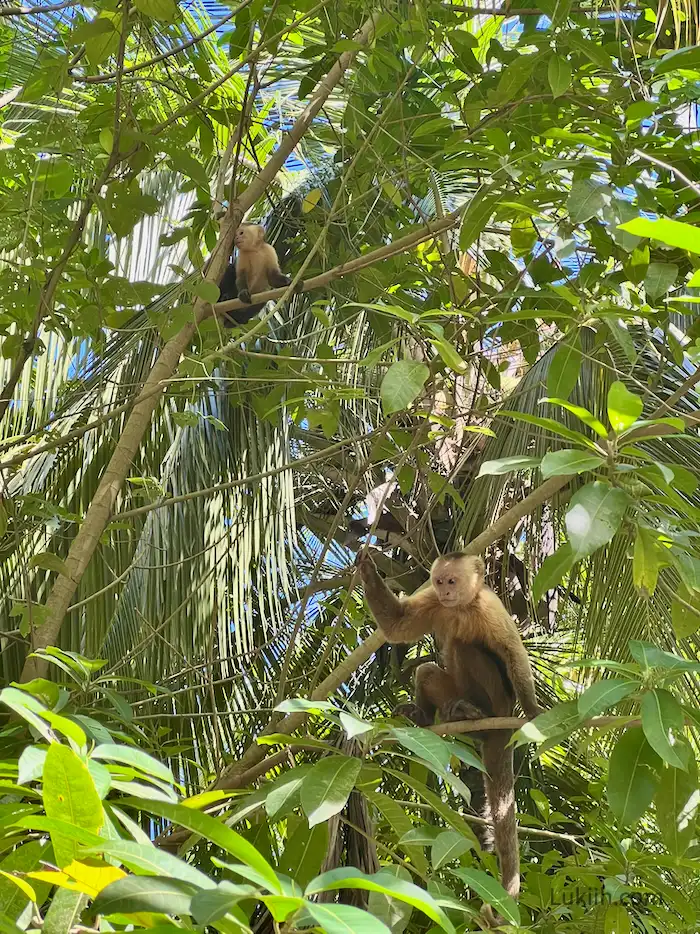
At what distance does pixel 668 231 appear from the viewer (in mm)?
902

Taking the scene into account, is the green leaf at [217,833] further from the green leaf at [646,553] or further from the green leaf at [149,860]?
the green leaf at [646,553]

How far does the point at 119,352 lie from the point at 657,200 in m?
2.32

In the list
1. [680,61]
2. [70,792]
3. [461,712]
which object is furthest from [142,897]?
[461,712]

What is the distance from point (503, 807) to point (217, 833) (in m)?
2.40

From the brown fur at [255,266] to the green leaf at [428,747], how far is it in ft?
10.3

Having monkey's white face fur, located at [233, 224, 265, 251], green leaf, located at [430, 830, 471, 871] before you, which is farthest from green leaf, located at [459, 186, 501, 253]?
monkey's white face fur, located at [233, 224, 265, 251]

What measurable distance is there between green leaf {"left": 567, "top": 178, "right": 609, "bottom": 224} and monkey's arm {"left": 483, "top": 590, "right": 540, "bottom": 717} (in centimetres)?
170

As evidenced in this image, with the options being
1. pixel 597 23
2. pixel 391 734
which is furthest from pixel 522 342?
pixel 391 734

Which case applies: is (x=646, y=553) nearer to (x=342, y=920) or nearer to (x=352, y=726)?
(x=352, y=726)

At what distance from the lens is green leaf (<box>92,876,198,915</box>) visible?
945 millimetres

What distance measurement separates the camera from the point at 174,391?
3016 mm

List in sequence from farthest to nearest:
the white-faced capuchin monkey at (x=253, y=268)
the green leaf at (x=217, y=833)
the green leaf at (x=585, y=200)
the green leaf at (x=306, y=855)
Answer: the white-faced capuchin monkey at (x=253, y=268)
the green leaf at (x=585, y=200)
the green leaf at (x=306, y=855)
the green leaf at (x=217, y=833)

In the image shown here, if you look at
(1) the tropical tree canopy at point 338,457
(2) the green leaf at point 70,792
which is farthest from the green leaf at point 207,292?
(2) the green leaf at point 70,792

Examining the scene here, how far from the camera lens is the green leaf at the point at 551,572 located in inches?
67.3
